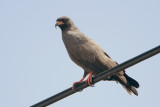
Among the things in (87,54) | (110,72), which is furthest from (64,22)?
(110,72)

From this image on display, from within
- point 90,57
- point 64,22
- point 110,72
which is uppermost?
point 64,22

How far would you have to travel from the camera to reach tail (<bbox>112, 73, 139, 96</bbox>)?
6.58m

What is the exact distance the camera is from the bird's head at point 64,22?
7988 mm

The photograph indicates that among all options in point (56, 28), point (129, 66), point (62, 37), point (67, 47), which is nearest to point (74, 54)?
point (67, 47)

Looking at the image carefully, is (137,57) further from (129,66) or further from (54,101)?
(54,101)

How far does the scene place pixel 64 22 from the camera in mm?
8102

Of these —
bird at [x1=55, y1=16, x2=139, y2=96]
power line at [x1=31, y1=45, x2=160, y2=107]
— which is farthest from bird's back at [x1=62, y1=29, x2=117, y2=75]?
power line at [x1=31, y1=45, x2=160, y2=107]

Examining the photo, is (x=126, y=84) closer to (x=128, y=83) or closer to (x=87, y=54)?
(x=128, y=83)

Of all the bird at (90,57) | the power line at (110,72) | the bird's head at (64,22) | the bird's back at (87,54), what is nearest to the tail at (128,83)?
the bird at (90,57)

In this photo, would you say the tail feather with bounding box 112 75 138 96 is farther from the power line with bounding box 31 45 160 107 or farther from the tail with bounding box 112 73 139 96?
the power line with bounding box 31 45 160 107

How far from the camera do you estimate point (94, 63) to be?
23.0 feet

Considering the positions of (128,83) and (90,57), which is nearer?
(128,83)

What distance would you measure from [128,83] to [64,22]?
96.5 inches

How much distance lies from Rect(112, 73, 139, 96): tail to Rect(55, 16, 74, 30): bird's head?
6.45 feet
